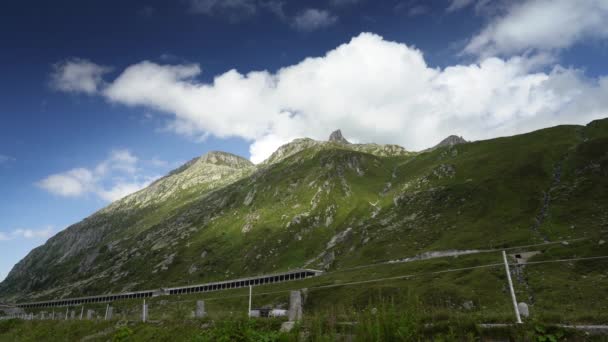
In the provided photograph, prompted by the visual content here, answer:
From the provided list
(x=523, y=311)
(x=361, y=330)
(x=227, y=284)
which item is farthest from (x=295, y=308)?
(x=227, y=284)

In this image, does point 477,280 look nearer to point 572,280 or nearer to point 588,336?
point 572,280

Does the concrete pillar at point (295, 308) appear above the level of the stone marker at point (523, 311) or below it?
above

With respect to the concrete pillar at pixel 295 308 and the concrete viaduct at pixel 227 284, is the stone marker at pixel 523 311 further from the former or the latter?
the concrete viaduct at pixel 227 284

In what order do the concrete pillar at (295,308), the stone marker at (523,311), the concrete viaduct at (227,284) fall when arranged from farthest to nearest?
1. the concrete viaduct at (227,284)
2. the concrete pillar at (295,308)
3. the stone marker at (523,311)

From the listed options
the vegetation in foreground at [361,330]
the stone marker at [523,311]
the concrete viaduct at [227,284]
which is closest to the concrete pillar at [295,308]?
the vegetation in foreground at [361,330]

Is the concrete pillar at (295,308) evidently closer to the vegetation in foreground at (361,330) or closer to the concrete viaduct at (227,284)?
the vegetation in foreground at (361,330)

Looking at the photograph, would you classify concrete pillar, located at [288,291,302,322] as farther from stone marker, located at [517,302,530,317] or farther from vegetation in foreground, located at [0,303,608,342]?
stone marker, located at [517,302,530,317]

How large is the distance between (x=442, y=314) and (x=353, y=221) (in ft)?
609

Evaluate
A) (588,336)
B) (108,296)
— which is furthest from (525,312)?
(108,296)

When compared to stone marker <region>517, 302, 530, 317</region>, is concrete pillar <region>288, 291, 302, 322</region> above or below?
above

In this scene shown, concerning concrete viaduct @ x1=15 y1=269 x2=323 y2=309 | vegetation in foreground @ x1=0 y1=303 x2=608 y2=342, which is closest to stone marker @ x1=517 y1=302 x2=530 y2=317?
vegetation in foreground @ x1=0 y1=303 x2=608 y2=342

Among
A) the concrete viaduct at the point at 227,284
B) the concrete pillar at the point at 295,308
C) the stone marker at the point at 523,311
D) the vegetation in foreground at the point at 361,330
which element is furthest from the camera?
the concrete viaduct at the point at 227,284

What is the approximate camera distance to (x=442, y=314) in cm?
1248

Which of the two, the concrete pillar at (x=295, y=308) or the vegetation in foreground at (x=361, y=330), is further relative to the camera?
the concrete pillar at (x=295, y=308)
